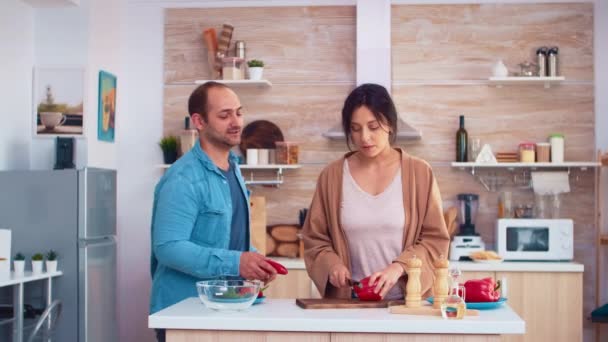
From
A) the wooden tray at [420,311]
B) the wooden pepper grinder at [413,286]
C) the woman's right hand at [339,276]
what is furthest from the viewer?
the woman's right hand at [339,276]

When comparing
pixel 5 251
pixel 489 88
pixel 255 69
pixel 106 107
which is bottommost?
pixel 5 251

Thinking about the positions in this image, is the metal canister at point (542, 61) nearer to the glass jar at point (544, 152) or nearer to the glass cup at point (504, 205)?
the glass jar at point (544, 152)

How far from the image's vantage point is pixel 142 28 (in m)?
6.41

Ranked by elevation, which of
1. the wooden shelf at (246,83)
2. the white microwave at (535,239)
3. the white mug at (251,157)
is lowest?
the white microwave at (535,239)

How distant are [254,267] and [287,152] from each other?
132 inches

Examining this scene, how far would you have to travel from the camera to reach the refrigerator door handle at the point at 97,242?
526 centimetres

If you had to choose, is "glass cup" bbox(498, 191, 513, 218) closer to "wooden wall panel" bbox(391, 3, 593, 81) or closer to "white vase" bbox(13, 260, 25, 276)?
"wooden wall panel" bbox(391, 3, 593, 81)

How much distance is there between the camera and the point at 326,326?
2457mm

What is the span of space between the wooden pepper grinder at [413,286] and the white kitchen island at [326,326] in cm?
11

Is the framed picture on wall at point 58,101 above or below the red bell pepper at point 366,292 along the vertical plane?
above

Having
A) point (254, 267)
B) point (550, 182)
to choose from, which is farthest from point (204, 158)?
point (550, 182)

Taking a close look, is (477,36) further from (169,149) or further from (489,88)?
(169,149)

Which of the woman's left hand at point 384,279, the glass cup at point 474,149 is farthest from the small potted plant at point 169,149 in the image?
the woman's left hand at point 384,279

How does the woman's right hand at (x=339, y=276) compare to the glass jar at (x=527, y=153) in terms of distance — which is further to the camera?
the glass jar at (x=527, y=153)
